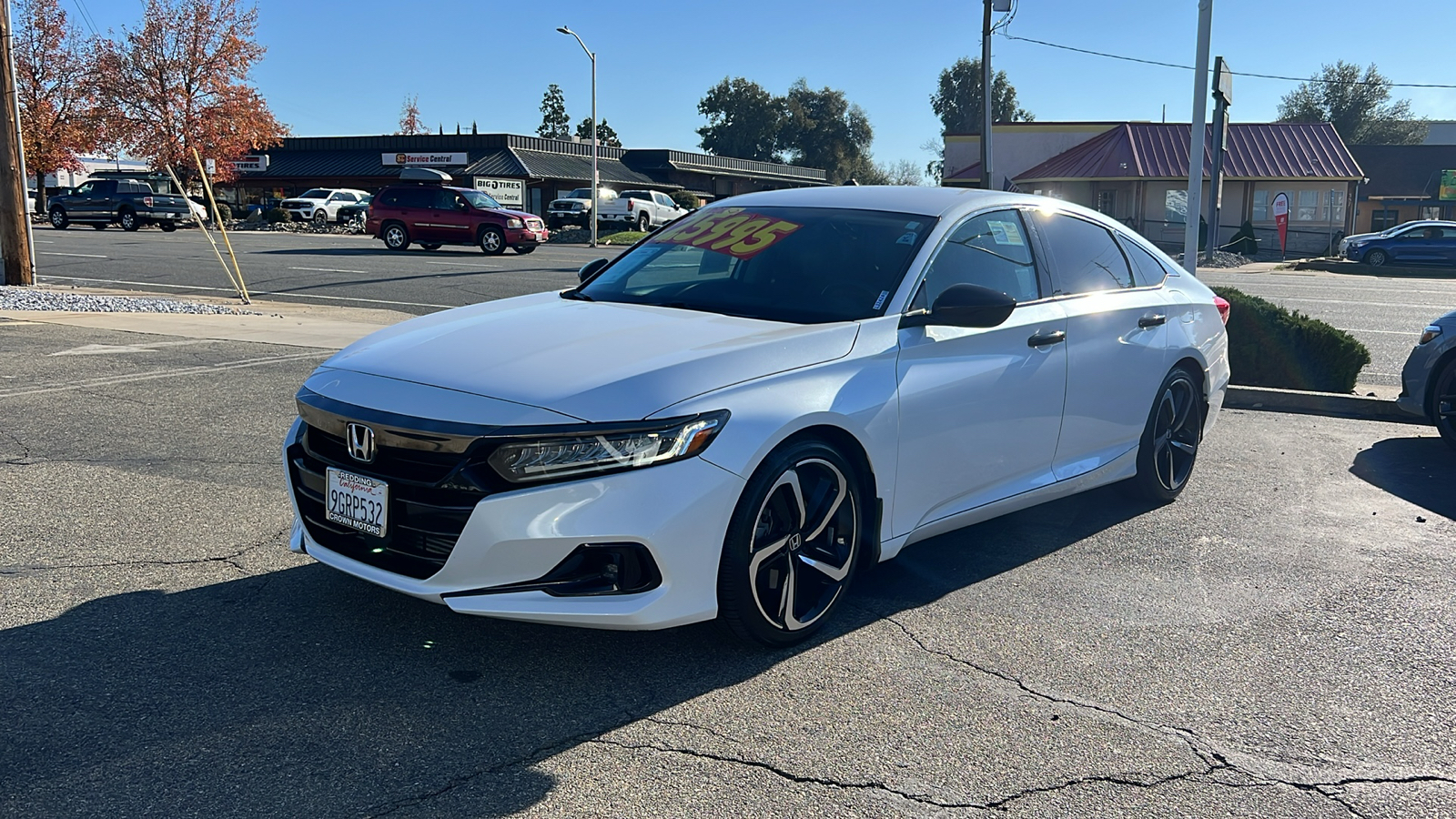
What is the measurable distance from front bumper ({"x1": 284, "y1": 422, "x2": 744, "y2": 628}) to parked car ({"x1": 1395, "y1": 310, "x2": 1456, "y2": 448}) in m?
6.25

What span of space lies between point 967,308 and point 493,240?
25485 millimetres

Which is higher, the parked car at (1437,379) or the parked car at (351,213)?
the parked car at (351,213)

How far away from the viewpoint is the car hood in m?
3.66

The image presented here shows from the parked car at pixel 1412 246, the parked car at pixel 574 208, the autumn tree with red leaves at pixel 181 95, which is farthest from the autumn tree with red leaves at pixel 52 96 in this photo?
the parked car at pixel 1412 246

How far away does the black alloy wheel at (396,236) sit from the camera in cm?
2977

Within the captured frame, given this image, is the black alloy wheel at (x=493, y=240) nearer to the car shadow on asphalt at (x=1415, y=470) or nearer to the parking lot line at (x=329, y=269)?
the parking lot line at (x=329, y=269)

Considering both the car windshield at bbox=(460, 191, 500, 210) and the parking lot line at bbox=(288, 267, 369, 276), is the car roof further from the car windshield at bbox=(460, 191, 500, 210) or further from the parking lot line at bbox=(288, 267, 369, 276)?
the car windshield at bbox=(460, 191, 500, 210)

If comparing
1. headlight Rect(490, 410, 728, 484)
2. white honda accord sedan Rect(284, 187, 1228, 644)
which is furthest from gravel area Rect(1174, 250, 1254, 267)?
headlight Rect(490, 410, 728, 484)

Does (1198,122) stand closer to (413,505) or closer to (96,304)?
(413,505)

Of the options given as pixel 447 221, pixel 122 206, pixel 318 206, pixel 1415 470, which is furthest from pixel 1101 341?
pixel 318 206

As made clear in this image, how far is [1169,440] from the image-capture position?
20.5ft

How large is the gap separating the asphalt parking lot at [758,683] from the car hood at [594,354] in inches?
36.7

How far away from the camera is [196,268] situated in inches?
867

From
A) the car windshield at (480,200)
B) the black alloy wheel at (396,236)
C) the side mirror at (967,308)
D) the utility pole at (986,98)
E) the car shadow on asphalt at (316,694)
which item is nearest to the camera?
the car shadow on asphalt at (316,694)
